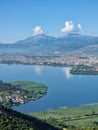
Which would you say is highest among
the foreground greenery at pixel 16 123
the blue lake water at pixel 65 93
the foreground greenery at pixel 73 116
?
the foreground greenery at pixel 16 123

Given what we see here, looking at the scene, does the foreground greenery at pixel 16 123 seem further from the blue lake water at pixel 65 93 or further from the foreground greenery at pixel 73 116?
the blue lake water at pixel 65 93

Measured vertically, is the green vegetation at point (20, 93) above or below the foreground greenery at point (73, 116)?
above

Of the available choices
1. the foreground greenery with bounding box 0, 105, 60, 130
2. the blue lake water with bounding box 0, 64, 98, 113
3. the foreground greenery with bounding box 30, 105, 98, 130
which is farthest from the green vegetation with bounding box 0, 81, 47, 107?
the foreground greenery with bounding box 0, 105, 60, 130

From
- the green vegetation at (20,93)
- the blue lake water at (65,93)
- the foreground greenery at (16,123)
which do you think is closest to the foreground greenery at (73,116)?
the blue lake water at (65,93)

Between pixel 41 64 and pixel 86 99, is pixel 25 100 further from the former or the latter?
pixel 41 64

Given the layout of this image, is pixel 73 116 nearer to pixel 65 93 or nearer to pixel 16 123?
pixel 16 123

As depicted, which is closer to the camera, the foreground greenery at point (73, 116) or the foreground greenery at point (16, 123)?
the foreground greenery at point (16, 123)

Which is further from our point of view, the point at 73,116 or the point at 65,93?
the point at 65,93

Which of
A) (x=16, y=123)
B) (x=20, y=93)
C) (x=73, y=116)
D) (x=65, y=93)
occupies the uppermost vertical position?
(x=16, y=123)

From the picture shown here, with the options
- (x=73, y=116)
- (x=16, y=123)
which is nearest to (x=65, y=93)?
(x=73, y=116)
